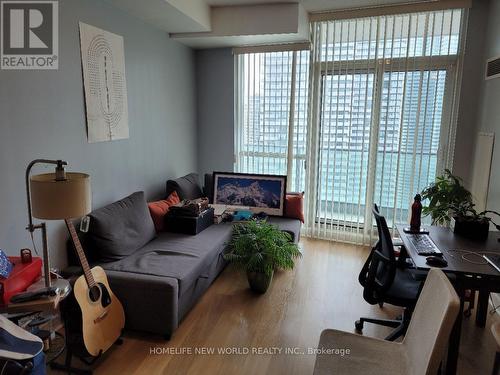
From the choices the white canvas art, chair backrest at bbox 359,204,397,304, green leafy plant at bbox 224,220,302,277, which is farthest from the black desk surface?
the white canvas art

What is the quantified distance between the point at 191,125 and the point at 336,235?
7.47 feet

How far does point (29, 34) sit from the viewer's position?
2.34 meters

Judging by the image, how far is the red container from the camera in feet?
5.92

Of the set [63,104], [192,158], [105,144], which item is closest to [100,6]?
[63,104]

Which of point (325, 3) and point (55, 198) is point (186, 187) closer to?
point (55, 198)

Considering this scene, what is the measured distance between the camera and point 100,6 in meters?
2.85

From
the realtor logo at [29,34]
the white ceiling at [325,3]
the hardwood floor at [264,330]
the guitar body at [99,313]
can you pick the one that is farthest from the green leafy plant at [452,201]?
the realtor logo at [29,34]

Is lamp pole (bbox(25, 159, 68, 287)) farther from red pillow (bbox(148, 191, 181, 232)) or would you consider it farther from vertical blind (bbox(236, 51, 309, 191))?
vertical blind (bbox(236, 51, 309, 191))

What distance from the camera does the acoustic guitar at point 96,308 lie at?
209 cm

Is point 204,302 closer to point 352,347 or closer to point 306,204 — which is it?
point 352,347

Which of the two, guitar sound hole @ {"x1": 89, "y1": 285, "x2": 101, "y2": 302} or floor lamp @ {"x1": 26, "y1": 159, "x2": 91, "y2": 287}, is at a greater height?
floor lamp @ {"x1": 26, "y1": 159, "x2": 91, "y2": 287}

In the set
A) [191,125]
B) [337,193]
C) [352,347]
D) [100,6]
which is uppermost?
[100,6]

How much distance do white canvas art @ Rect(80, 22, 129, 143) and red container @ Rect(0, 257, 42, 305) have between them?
1127 millimetres

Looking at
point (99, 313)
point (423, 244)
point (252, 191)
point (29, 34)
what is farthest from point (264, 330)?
point (29, 34)
